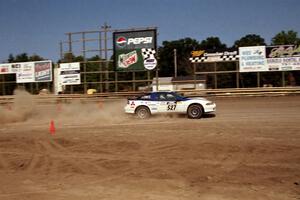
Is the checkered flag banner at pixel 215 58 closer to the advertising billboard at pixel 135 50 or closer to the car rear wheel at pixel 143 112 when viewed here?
the advertising billboard at pixel 135 50

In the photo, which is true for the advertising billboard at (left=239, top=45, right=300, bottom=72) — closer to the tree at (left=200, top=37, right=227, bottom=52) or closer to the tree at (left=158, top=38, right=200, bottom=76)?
the tree at (left=158, top=38, right=200, bottom=76)

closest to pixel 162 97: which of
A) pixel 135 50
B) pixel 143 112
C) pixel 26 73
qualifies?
pixel 143 112

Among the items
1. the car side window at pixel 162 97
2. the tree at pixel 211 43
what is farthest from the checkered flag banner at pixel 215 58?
the tree at pixel 211 43

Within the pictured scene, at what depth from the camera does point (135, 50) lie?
1331 inches

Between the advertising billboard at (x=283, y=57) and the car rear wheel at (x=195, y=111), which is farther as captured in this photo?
the advertising billboard at (x=283, y=57)

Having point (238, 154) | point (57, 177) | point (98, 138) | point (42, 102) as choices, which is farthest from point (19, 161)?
point (42, 102)

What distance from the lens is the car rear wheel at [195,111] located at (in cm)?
1694

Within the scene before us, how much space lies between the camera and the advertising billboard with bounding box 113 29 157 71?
3344 centimetres

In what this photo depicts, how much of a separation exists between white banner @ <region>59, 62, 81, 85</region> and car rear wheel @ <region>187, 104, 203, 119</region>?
22467 millimetres

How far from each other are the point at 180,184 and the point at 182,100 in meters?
10.9

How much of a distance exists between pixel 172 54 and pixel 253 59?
217 feet

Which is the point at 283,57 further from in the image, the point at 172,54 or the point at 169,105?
the point at 172,54

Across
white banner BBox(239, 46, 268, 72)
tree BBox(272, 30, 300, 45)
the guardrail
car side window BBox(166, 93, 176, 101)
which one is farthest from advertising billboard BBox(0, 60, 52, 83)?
tree BBox(272, 30, 300, 45)

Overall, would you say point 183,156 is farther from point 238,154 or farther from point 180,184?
point 180,184
